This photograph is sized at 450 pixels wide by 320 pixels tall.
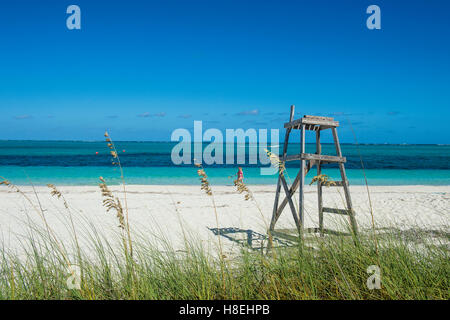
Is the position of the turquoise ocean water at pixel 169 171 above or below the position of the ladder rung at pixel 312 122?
below

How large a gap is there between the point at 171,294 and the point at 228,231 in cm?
512

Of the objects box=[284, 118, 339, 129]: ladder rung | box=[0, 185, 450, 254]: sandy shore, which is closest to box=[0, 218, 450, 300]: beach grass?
box=[284, 118, 339, 129]: ladder rung

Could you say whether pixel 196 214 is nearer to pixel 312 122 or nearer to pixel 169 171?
pixel 312 122

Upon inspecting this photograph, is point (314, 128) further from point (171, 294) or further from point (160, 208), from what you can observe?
point (160, 208)

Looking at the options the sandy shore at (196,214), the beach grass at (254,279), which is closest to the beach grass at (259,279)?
the beach grass at (254,279)

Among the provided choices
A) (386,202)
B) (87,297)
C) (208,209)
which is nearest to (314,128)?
(87,297)

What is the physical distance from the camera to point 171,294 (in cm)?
260

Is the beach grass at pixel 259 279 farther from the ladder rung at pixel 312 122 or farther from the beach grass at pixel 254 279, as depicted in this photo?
the ladder rung at pixel 312 122

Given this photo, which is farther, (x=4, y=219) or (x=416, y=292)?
(x=4, y=219)

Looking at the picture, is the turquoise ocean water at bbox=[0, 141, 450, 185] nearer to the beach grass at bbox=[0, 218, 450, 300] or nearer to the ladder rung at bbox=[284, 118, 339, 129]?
the ladder rung at bbox=[284, 118, 339, 129]

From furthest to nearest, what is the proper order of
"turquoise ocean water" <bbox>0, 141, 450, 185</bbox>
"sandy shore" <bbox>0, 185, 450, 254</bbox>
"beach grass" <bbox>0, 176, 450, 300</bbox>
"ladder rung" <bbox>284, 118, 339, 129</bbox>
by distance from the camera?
"turquoise ocean water" <bbox>0, 141, 450, 185</bbox>
"sandy shore" <bbox>0, 185, 450, 254</bbox>
"ladder rung" <bbox>284, 118, 339, 129</bbox>
"beach grass" <bbox>0, 176, 450, 300</bbox>

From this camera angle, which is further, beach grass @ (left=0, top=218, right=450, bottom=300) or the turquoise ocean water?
the turquoise ocean water

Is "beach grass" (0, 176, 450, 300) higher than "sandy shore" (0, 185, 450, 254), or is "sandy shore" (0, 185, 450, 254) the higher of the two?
"beach grass" (0, 176, 450, 300)
